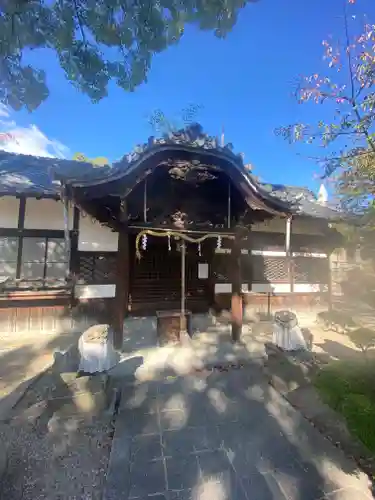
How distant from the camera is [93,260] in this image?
846 cm

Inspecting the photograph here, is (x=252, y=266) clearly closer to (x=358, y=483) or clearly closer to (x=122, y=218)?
(x=122, y=218)

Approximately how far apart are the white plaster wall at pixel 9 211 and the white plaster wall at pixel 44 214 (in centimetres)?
31

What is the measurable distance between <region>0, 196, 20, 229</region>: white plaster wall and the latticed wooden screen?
2315 mm

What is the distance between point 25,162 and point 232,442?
12397 mm

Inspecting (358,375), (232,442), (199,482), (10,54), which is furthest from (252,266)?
(10,54)

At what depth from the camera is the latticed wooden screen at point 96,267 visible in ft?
27.3

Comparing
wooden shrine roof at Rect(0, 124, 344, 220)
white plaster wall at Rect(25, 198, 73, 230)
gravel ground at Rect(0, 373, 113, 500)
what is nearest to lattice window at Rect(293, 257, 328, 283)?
wooden shrine roof at Rect(0, 124, 344, 220)

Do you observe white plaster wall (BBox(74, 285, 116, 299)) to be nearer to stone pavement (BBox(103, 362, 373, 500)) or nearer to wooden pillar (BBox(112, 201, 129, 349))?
wooden pillar (BBox(112, 201, 129, 349))

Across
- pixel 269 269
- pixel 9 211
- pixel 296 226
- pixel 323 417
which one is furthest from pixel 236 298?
pixel 9 211

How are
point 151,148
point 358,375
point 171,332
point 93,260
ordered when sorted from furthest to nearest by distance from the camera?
point 93,260, point 171,332, point 151,148, point 358,375

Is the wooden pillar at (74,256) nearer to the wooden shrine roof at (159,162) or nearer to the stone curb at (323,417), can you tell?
the wooden shrine roof at (159,162)

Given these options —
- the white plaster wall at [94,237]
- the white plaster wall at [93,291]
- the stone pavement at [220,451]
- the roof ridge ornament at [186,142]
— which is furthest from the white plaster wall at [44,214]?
the stone pavement at [220,451]

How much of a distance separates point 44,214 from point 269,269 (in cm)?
893

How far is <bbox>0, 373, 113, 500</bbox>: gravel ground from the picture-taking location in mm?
2707
